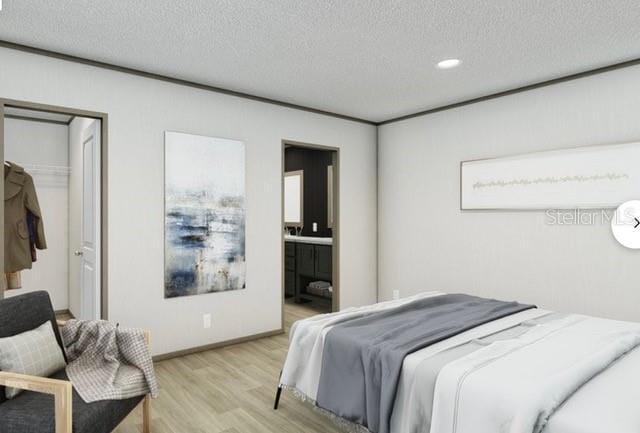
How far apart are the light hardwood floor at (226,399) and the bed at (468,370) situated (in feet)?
0.84

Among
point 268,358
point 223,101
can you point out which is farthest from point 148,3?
point 268,358

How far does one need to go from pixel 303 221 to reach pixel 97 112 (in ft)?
12.2

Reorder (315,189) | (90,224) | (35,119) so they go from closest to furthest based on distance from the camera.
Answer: (90,224) < (35,119) < (315,189)

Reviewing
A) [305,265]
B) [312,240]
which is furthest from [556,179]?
[305,265]

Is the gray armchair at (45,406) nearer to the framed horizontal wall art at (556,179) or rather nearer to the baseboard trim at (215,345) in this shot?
the baseboard trim at (215,345)

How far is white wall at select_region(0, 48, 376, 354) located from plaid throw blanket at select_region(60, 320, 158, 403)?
3.28ft

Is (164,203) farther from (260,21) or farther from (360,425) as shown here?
(360,425)

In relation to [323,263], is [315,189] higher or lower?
higher

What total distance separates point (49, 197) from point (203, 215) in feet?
7.86

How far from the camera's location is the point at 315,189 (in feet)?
21.1

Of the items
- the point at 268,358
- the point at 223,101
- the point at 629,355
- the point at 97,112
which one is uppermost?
the point at 223,101

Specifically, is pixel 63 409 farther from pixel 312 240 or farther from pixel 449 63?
pixel 312 240

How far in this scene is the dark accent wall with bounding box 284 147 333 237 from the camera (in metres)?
6.29

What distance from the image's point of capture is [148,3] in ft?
7.88
